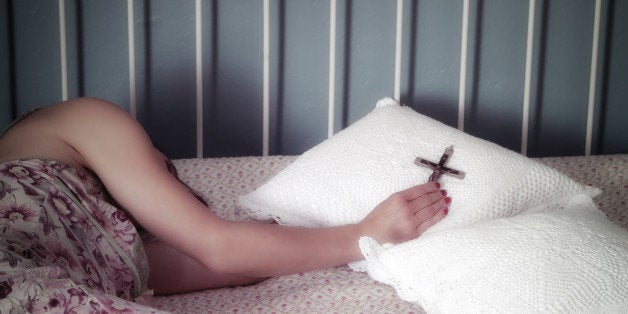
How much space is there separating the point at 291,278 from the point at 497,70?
954 millimetres

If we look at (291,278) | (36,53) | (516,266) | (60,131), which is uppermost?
(36,53)

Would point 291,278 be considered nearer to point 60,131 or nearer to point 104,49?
point 60,131

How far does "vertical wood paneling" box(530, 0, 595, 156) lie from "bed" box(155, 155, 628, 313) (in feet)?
0.71

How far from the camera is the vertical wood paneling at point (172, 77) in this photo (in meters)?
1.56

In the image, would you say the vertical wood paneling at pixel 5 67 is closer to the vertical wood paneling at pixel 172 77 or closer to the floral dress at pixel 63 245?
the vertical wood paneling at pixel 172 77

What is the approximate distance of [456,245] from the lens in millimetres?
912

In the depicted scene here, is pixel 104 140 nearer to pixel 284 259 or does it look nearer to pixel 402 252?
pixel 284 259

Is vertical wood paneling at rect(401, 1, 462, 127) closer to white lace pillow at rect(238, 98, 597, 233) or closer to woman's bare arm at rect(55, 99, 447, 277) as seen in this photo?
white lace pillow at rect(238, 98, 597, 233)

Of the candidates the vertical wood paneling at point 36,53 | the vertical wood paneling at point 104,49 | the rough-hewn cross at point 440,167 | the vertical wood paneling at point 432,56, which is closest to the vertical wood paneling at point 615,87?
the vertical wood paneling at point 432,56

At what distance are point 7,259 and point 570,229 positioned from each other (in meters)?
0.82

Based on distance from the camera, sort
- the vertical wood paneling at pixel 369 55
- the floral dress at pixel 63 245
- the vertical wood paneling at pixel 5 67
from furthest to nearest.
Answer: the vertical wood paneling at pixel 369 55, the vertical wood paneling at pixel 5 67, the floral dress at pixel 63 245

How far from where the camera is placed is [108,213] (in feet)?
3.23

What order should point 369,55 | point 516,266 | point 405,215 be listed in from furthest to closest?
point 369,55 < point 405,215 < point 516,266

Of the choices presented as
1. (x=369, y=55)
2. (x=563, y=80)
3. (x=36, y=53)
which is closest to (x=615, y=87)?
(x=563, y=80)
